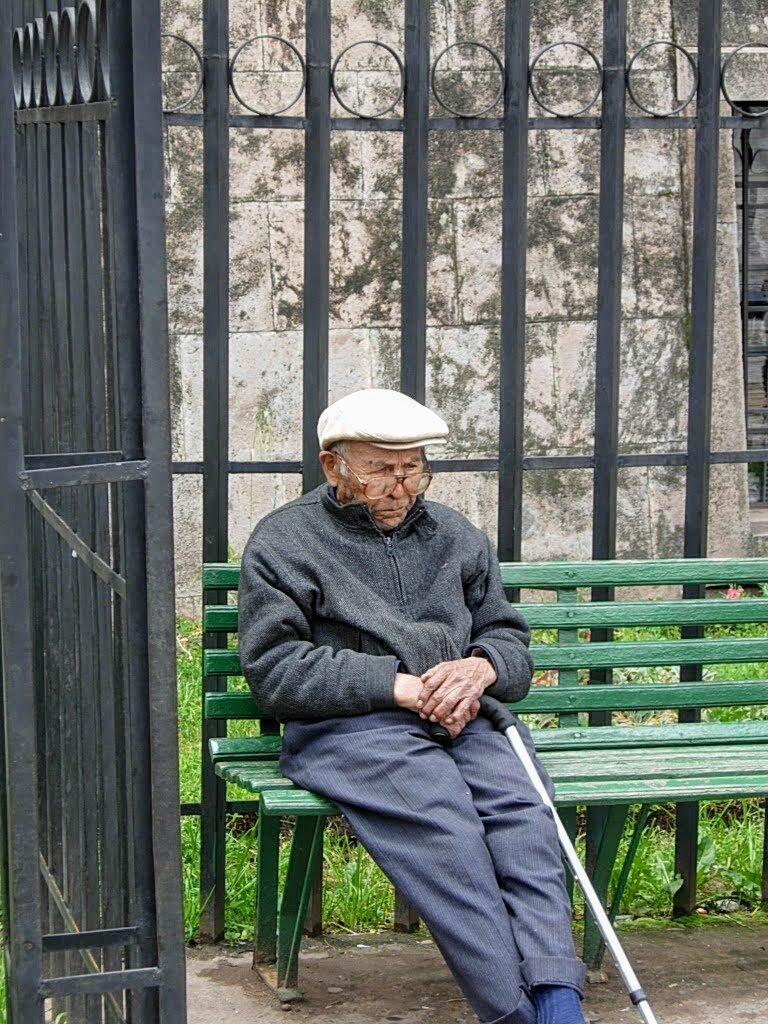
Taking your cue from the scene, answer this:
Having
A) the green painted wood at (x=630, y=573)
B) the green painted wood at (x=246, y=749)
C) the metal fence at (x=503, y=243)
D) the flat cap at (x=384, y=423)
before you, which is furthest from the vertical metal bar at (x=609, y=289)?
the green painted wood at (x=246, y=749)

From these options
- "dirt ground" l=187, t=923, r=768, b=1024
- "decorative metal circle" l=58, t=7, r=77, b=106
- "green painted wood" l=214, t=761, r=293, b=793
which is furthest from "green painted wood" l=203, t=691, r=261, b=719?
"decorative metal circle" l=58, t=7, r=77, b=106

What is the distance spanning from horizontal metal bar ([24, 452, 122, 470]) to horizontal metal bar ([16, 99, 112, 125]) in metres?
0.56

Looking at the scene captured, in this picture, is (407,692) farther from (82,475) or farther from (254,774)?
(82,475)

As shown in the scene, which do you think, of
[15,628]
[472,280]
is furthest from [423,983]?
[472,280]

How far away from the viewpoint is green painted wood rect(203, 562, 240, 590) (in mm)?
4023

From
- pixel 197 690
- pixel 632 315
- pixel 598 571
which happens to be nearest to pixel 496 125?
pixel 598 571

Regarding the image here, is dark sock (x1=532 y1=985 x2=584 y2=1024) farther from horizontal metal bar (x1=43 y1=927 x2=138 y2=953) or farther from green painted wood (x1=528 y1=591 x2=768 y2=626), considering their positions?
green painted wood (x1=528 y1=591 x2=768 y2=626)

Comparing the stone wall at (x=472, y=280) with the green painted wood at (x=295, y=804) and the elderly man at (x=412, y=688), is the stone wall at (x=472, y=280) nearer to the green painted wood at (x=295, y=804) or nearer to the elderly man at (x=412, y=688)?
the elderly man at (x=412, y=688)

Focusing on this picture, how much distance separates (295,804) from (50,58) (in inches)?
63.3

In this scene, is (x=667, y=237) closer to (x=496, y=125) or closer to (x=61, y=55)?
(x=496, y=125)

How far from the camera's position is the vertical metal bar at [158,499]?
267cm

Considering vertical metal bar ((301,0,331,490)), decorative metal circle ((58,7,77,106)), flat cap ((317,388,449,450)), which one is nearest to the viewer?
decorative metal circle ((58,7,77,106))

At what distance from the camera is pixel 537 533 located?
7.27 m

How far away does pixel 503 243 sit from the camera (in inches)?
168
